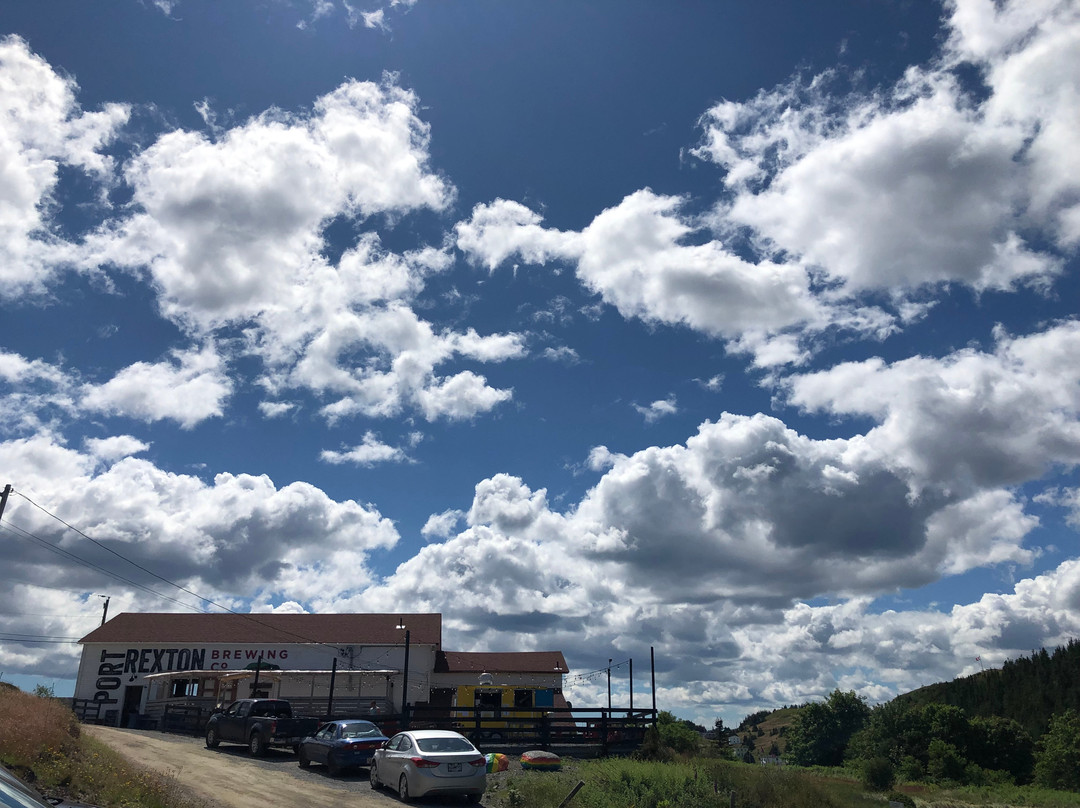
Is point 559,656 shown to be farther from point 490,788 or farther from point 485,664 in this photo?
point 490,788

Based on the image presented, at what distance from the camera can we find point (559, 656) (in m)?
57.1

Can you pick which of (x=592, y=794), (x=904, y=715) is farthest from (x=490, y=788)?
(x=904, y=715)

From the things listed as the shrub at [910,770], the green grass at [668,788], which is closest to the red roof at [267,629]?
the green grass at [668,788]

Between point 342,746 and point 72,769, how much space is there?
717 centimetres

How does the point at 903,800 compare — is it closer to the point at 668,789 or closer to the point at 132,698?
the point at 668,789

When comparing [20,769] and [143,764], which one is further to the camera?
[143,764]

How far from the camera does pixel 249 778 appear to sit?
18.8 meters

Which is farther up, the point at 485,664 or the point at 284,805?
the point at 485,664

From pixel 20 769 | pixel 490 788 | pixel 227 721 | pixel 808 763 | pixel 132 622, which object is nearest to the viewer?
pixel 20 769

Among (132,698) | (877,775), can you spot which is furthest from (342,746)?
(877,775)

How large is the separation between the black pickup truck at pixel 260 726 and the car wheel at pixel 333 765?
438 centimetres

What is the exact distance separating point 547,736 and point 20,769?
16.1 meters

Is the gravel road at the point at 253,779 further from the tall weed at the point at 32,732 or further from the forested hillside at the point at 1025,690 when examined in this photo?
the forested hillside at the point at 1025,690

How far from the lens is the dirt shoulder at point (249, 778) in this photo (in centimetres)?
1569
